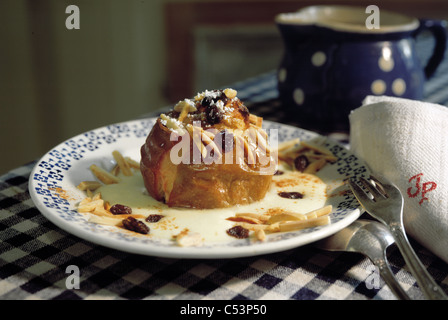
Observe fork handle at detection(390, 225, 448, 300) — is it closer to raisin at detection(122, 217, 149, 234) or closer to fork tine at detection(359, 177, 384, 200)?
fork tine at detection(359, 177, 384, 200)

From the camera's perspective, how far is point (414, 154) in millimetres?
1065

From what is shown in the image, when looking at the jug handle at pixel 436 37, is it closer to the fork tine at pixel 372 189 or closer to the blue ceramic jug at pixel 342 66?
the blue ceramic jug at pixel 342 66

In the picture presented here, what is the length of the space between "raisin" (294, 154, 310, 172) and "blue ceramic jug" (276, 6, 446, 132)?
32 cm

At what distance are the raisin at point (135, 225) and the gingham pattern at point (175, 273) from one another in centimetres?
5

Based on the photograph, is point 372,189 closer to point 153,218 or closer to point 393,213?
point 393,213

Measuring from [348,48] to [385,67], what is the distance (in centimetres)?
13

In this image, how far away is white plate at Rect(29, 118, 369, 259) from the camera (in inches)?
31.9

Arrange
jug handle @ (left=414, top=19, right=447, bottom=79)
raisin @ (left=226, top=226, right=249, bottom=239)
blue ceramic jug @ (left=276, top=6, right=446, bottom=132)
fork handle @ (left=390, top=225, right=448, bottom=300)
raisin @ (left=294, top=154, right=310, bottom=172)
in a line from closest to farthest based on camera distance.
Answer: fork handle @ (left=390, top=225, right=448, bottom=300) < raisin @ (left=226, top=226, right=249, bottom=239) < raisin @ (left=294, top=154, right=310, bottom=172) < blue ceramic jug @ (left=276, top=6, right=446, bottom=132) < jug handle @ (left=414, top=19, right=447, bottom=79)

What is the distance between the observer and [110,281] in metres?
0.83

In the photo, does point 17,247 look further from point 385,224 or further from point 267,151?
point 385,224

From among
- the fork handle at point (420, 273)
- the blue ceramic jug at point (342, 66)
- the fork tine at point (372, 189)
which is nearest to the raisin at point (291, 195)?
the fork tine at point (372, 189)

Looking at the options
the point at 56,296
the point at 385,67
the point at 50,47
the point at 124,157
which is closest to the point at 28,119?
the point at 50,47

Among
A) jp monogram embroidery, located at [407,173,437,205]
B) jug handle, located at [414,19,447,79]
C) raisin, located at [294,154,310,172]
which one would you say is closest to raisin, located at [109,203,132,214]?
raisin, located at [294,154,310,172]

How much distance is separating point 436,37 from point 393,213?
95cm
